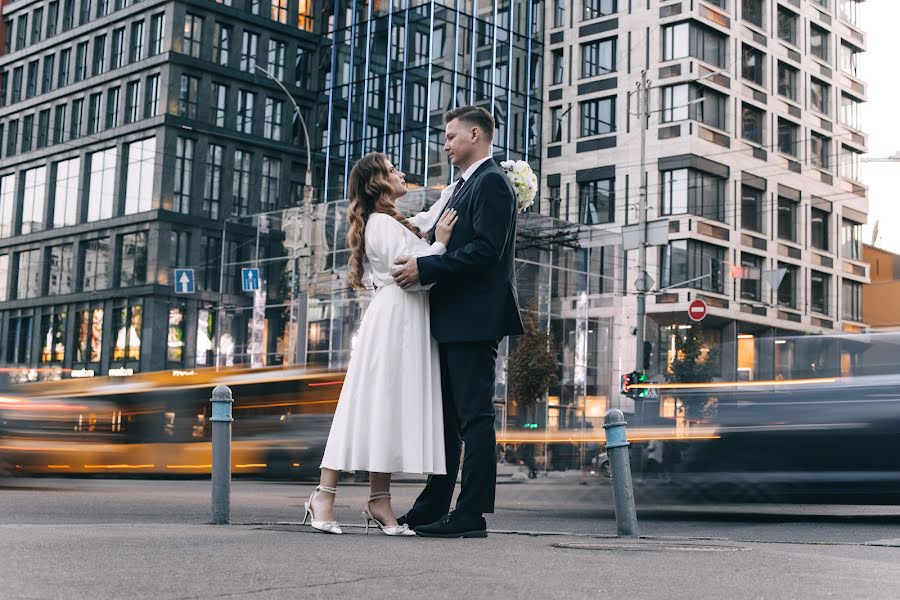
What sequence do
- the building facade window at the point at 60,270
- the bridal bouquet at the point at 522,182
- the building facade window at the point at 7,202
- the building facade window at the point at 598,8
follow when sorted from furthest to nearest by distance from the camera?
the building facade window at the point at 7,202
the building facade window at the point at 60,270
the building facade window at the point at 598,8
the bridal bouquet at the point at 522,182

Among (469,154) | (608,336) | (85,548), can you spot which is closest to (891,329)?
(469,154)

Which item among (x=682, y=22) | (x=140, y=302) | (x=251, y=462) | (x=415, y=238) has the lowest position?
(x=251, y=462)

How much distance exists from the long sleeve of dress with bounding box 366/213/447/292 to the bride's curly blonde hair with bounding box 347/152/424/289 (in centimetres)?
5

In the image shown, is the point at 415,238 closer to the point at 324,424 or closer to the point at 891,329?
the point at 891,329

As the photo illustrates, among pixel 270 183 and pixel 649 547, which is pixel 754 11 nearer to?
pixel 270 183

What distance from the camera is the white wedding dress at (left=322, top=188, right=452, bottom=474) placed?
5.87 metres

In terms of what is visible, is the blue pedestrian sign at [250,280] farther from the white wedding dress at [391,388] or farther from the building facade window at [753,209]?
the white wedding dress at [391,388]

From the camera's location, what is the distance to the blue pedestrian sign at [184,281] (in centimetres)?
4778

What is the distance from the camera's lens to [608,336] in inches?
1996

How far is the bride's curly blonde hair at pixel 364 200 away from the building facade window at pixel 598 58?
49707 mm

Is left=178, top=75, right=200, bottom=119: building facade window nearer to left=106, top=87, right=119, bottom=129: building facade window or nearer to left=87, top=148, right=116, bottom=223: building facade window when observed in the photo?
left=106, top=87, right=119, bottom=129: building facade window

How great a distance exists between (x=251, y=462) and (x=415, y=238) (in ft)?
67.2

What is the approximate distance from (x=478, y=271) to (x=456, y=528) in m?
1.26

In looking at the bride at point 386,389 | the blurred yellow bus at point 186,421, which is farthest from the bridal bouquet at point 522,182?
the blurred yellow bus at point 186,421
